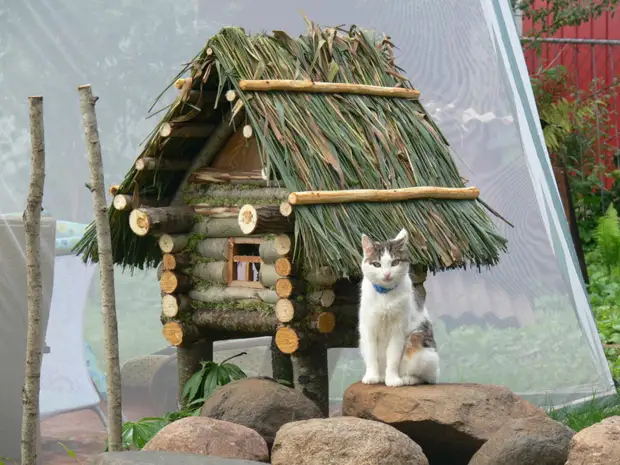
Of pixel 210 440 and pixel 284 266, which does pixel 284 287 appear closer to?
pixel 284 266

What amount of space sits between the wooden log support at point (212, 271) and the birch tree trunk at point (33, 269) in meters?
1.29

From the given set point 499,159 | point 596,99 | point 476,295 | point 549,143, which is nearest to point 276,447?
point 476,295

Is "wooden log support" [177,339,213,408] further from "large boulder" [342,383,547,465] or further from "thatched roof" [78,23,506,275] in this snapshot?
"large boulder" [342,383,547,465]

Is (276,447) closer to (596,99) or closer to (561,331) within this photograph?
(561,331)

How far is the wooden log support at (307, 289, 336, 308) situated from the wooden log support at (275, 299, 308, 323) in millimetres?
61

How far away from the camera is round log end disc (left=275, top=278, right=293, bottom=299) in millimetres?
4848

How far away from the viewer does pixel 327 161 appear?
485 cm

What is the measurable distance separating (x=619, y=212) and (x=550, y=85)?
6.30 feet

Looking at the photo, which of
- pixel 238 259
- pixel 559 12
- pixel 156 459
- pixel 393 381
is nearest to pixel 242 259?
pixel 238 259

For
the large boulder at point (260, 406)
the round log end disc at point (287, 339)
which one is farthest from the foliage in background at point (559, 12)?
the large boulder at point (260, 406)

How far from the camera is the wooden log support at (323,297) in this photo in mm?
4922

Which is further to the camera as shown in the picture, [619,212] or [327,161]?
[619,212]

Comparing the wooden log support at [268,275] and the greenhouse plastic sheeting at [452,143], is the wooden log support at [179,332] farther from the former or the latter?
the greenhouse plastic sheeting at [452,143]

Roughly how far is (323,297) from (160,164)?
3.47ft
